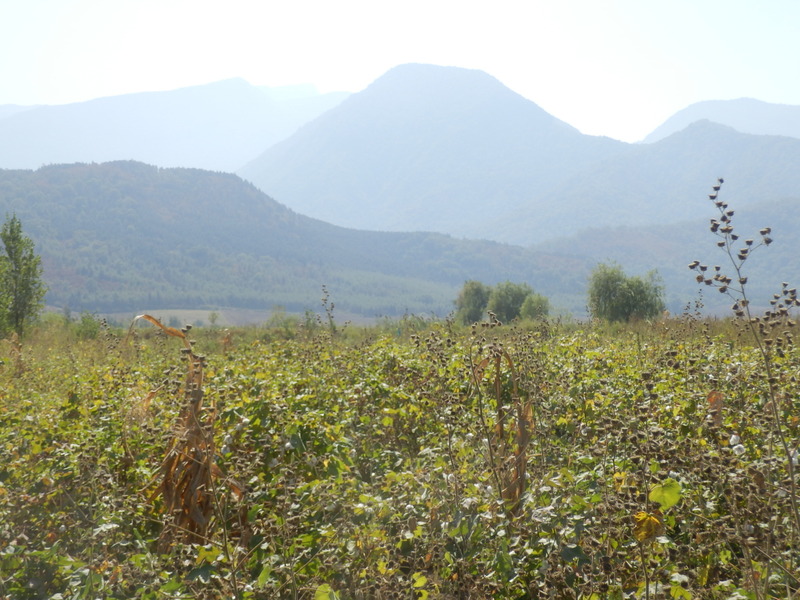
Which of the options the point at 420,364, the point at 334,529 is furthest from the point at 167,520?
the point at 420,364

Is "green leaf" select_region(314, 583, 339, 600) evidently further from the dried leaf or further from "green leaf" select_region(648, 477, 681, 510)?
the dried leaf

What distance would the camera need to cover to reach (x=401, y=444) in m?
6.49

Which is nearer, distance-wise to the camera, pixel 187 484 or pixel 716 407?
pixel 716 407

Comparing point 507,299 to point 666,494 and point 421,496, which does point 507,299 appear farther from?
point 666,494

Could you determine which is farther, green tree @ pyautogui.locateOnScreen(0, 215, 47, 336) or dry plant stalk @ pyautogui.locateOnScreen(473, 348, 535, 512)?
green tree @ pyautogui.locateOnScreen(0, 215, 47, 336)

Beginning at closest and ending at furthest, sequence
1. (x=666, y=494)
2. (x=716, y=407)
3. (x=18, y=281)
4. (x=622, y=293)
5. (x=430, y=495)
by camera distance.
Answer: (x=666, y=494) → (x=716, y=407) → (x=430, y=495) → (x=18, y=281) → (x=622, y=293)

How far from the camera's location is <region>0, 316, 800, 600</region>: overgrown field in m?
3.00

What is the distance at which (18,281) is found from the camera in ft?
77.3

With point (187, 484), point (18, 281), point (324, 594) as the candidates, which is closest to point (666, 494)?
point (324, 594)

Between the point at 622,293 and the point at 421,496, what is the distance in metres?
33.1

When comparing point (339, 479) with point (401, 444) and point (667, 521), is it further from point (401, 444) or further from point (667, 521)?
point (401, 444)

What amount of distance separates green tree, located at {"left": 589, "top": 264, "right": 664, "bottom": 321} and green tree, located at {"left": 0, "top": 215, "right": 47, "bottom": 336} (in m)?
24.2

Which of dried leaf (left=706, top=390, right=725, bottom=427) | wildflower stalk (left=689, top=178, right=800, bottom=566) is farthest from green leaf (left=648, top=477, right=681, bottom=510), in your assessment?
dried leaf (left=706, top=390, right=725, bottom=427)

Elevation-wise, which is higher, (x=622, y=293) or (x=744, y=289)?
(x=622, y=293)
